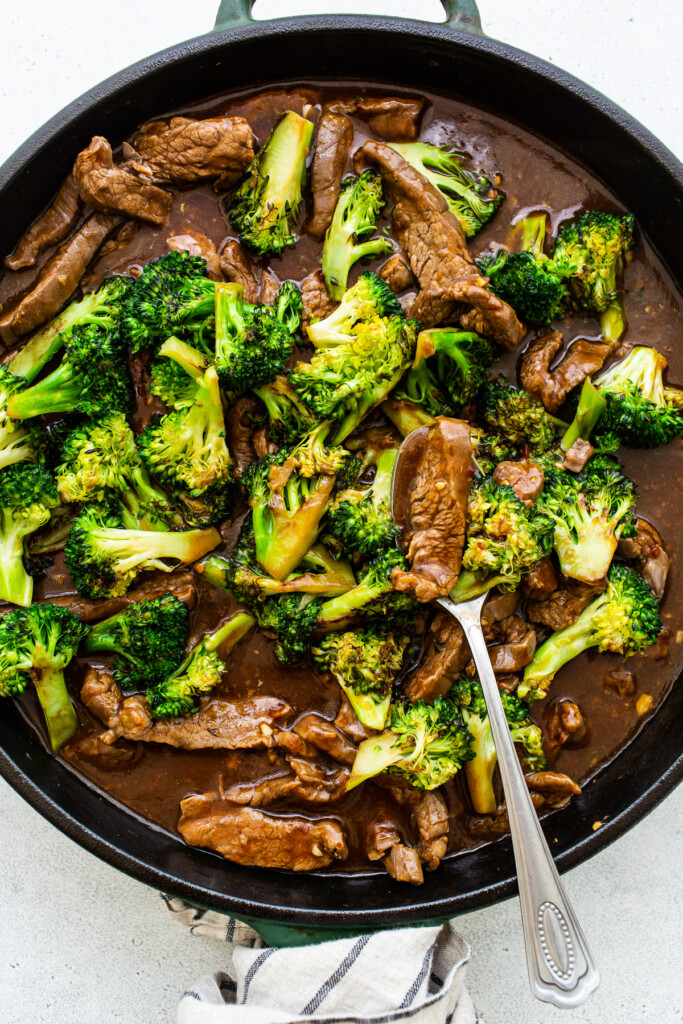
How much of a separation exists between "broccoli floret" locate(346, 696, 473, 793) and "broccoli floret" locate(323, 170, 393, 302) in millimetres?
1518

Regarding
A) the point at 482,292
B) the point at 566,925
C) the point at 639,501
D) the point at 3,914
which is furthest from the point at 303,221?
the point at 3,914

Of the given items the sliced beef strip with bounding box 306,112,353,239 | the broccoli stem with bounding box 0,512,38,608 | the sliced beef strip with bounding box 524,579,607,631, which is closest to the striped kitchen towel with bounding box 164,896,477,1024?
the sliced beef strip with bounding box 524,579,607,631

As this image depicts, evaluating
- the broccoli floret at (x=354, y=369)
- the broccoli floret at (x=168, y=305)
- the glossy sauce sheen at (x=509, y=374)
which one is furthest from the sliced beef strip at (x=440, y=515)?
the broccoli floret at (x=168, y=305)

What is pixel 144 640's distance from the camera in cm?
282

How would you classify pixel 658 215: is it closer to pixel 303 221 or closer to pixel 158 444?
pixel 303 221

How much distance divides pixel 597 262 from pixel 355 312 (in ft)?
3.01

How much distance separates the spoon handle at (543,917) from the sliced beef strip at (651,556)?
35.3 inches

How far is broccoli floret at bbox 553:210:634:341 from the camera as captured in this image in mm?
2902

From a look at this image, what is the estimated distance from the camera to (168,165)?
293 cm

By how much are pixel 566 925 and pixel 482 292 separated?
2026mm

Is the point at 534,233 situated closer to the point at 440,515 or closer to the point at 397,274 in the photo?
the point at 397,274

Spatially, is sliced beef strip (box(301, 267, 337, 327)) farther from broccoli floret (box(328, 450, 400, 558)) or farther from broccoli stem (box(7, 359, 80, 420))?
broccoli stem (box(7, 359, 80, 420))

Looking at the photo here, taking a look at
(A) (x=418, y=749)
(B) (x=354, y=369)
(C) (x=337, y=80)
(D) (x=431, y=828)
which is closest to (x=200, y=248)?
(B) (x=354, y=369)

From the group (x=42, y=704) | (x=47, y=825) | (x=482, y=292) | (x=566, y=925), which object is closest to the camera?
(x=566, y=925)
